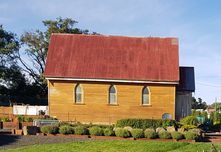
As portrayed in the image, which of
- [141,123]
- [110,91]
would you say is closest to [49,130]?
[141,123]

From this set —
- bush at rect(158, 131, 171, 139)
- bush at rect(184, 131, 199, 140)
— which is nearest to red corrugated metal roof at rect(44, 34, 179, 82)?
bush at rect(158, 131, 171, 139)

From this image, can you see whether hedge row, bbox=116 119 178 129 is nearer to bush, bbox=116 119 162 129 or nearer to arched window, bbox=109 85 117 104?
bush, bbox=116 119 162 129

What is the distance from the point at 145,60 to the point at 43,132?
17485mm

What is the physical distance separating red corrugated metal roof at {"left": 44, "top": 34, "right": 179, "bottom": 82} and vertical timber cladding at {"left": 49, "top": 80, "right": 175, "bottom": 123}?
3.08 feet

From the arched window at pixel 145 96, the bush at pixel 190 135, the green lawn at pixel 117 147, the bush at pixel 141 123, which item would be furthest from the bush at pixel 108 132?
the arched window at pixel 145 96

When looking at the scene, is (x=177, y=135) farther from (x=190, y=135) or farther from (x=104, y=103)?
(x=104, y=103)

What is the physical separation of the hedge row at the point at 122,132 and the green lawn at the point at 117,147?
2.56 metres

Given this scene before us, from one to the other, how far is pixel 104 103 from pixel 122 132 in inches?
565

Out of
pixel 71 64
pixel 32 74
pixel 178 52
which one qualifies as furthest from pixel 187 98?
pixel 32 74

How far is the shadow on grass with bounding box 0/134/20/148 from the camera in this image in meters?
27.8

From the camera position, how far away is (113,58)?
46.7 m

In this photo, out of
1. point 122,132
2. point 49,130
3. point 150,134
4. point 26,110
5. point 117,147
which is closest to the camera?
point 117,147

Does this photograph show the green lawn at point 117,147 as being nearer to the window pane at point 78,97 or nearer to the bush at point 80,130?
the bush at point 80,130

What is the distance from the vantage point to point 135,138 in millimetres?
30453
